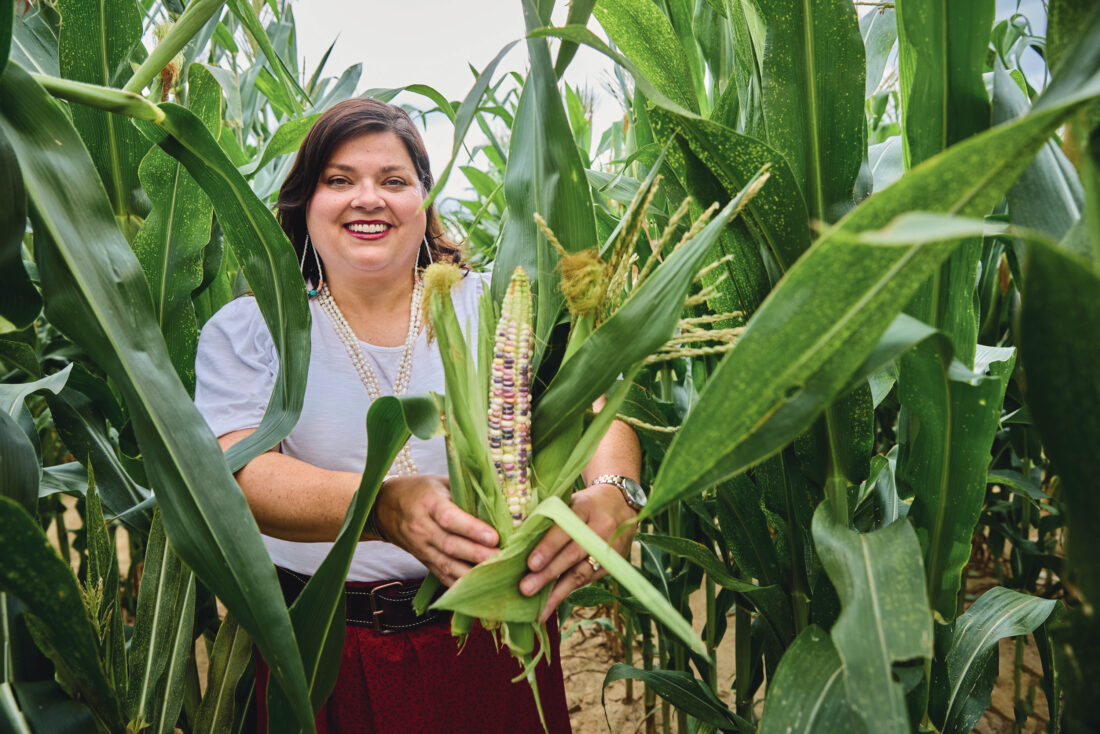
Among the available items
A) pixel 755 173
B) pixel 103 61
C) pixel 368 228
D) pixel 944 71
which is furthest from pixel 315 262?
pixel 944 71

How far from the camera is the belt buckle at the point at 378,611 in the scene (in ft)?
2.65

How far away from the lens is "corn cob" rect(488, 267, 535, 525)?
1.50 ft

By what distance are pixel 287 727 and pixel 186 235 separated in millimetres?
540

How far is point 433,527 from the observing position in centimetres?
51

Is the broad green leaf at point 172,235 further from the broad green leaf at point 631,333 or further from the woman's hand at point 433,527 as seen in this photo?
the broad green leaf at point 631,333

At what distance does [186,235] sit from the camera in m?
0.72

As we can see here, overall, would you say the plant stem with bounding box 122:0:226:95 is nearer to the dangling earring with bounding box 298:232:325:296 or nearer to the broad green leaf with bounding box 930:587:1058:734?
the dangling earring with bounding box 298:232:325:296

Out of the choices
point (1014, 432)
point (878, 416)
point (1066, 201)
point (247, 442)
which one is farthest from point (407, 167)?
point (1014, 432)

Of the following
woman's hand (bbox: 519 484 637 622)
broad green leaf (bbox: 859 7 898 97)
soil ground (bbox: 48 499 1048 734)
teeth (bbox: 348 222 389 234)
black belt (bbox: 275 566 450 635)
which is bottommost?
soil ground (bbox: 48 499 1048 734)

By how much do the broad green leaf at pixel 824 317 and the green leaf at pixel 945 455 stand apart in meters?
0.17

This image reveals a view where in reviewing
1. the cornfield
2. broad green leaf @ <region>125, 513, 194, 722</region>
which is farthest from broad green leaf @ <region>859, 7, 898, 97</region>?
broad green leaf @ <region>125, 513, 194, 722</region>

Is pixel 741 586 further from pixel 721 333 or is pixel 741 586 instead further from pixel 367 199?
pixel 367 199

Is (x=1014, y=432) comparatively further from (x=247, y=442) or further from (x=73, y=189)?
(x=73, y=189)

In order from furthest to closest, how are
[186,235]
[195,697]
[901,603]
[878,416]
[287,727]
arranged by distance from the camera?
[878,416], [195,697], [186,235], [287,727], [901,603]
